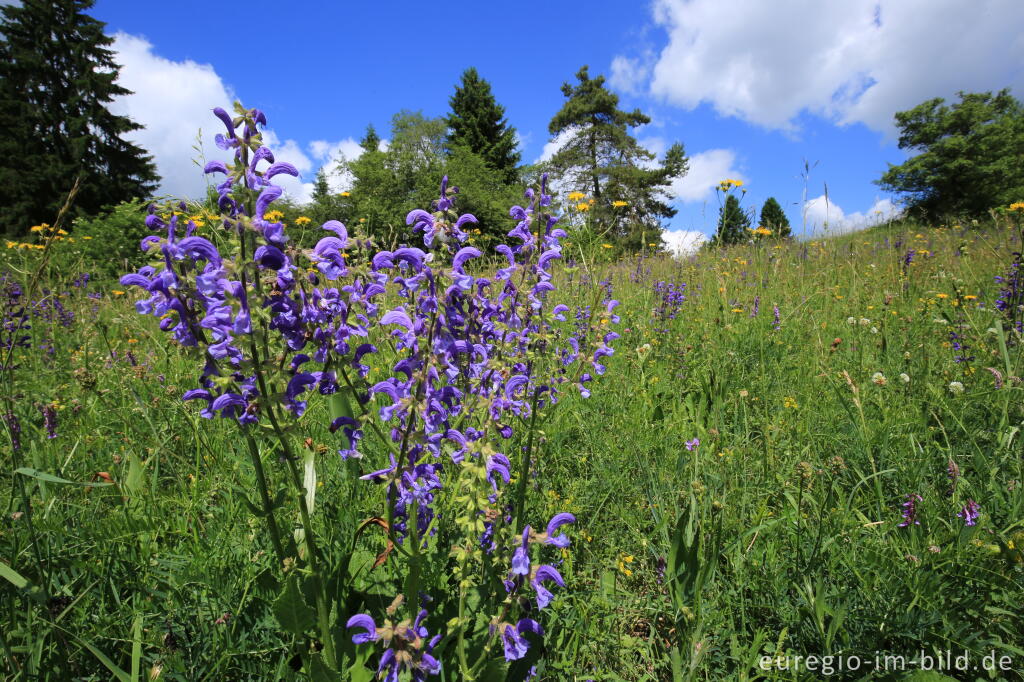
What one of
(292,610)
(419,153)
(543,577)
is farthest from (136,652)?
(419,153)

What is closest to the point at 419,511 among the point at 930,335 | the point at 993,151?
the point at 930,335

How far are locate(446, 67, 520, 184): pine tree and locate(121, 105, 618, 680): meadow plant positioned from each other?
4254 centimetres

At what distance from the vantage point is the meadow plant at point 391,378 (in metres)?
1.25

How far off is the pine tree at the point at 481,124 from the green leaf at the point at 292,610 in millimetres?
43214

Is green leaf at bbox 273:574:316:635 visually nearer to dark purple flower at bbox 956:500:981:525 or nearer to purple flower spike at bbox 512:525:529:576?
purple flower spike at bbox 512:525:529:576

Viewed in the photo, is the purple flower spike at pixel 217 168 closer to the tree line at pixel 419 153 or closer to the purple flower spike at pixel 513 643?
the purple flower spike at pixel 513 643

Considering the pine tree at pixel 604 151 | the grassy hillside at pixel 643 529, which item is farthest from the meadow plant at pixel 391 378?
the pine tree at pixel 604 151

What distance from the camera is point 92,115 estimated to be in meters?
34.2

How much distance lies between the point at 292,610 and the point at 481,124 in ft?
152

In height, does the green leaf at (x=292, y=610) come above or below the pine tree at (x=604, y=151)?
below

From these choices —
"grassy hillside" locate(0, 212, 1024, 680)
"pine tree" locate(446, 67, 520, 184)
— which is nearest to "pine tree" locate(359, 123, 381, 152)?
"pine tree" locate(446, 67, 520, 184)

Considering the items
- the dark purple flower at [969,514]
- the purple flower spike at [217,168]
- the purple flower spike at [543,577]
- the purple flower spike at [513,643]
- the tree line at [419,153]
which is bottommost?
the purple flower spike at [513,643]

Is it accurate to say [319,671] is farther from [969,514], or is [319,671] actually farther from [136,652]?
[969,514]

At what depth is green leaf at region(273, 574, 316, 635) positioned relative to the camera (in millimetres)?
1251
